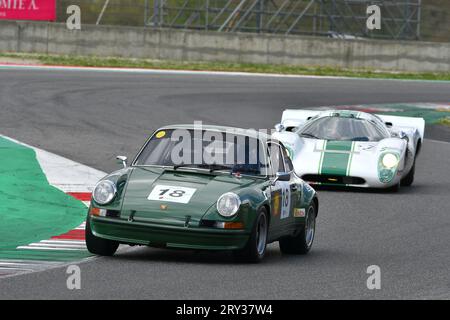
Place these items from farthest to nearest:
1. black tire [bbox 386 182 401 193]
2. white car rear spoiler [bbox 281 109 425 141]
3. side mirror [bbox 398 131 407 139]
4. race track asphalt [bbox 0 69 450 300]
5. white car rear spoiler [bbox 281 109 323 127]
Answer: white car rear spoiler [bbox 281 109 425 141], white car rear spoiler [bbox 281 109 323 127], side mirror [bbox 398 131 407 139], black tire [bbox 386 182 401 193], race track asphalt [bbox 0 69 450 300]

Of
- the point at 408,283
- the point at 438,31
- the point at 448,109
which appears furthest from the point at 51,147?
the point at 438,31

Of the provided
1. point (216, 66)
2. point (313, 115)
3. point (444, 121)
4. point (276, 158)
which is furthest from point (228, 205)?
point (216, 66)

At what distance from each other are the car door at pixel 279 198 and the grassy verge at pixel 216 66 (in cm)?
2351

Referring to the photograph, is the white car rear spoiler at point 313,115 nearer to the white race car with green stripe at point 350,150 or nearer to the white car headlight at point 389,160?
the white race car with green stripe at point 350,150

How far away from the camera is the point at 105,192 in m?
9.68

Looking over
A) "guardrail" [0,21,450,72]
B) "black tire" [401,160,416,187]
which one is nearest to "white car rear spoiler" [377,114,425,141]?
"black tire" [401,160,416,187]

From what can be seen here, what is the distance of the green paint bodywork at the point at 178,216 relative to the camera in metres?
9.41

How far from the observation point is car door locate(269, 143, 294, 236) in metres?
10.3

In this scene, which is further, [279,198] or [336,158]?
[336,158]

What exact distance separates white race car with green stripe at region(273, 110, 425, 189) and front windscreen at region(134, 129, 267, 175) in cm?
561

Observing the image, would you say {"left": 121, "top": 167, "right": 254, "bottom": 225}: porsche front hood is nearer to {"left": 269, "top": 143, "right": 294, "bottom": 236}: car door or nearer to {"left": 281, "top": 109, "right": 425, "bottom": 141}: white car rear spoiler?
{"left": 269, "top": 143, "right": 294, "bottom": 236}: car door

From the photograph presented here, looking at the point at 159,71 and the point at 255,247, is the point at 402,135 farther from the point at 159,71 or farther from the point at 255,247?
the point at 159,71

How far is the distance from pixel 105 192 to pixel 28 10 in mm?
27578
